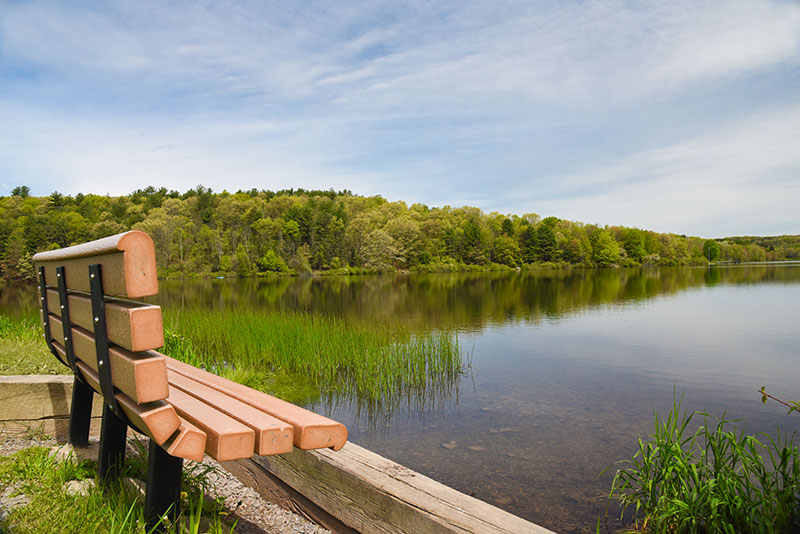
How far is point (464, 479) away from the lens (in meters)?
4.31

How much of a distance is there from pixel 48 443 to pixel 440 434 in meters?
3.67

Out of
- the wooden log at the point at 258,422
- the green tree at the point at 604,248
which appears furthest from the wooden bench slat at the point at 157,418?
the green tree at the point at 604,248

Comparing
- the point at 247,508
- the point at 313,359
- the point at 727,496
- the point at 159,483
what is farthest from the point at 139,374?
the point at 313,359

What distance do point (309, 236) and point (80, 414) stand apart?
68334mm

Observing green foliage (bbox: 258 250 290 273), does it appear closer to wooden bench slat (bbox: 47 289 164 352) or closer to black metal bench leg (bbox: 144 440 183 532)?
black metal bench leg (bbox: 144 440 183 532)

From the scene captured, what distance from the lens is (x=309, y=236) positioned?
69875 mm

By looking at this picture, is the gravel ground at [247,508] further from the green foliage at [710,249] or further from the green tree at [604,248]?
the green foliage at [710,249]

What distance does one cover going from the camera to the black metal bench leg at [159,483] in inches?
66.8

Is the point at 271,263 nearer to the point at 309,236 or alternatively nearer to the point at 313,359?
the point at 309,236

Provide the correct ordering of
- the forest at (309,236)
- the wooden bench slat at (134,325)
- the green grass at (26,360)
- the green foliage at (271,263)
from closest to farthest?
the wooden bench slat at (134,325) < the green grass at (26,360) < the forest at (309,236) < the green foliage at (271,263)

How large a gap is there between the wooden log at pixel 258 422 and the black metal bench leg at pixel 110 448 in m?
0.50

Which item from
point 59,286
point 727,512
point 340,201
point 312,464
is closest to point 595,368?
point 727,512

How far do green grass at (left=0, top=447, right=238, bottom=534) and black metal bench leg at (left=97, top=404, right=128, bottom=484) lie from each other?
0.08 m

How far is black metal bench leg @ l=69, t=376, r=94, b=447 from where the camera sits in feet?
8.63
